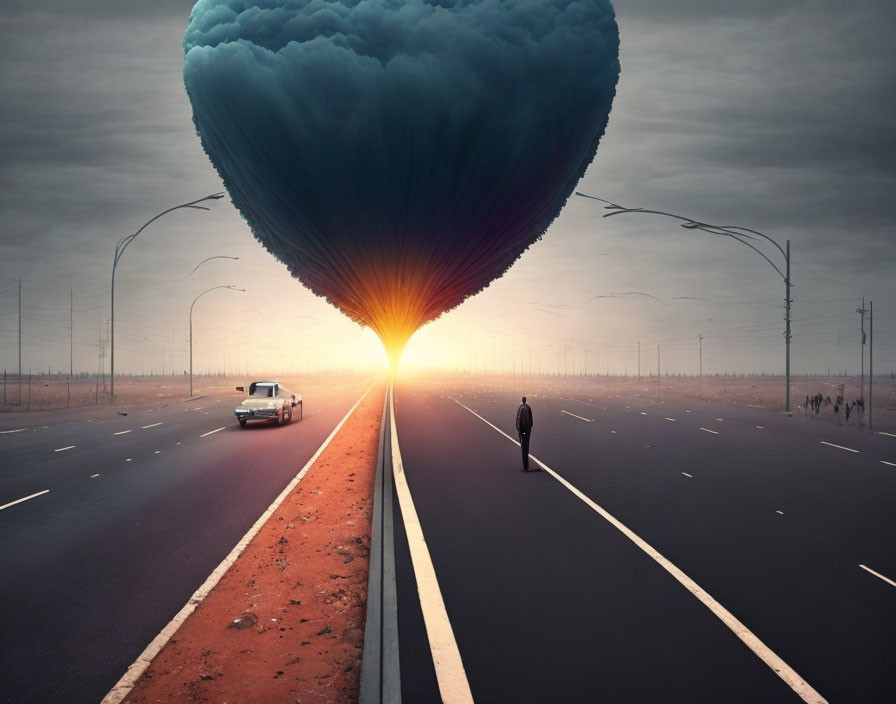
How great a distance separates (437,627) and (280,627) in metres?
1.37

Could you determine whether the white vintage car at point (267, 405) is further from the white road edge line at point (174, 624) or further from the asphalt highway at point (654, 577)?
the white road edge line at point (174, 624)

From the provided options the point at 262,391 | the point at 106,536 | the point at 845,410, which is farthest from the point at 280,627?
the point at 845,410

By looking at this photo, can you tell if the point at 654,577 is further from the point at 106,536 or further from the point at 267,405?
the point at 267,405

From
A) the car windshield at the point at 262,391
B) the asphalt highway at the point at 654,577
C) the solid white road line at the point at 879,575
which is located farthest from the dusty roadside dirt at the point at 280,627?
the car windshield at the point at 262,391

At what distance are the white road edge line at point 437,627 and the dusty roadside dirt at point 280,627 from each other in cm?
60

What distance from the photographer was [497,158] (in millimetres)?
9773

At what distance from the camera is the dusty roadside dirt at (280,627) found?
4410 mm

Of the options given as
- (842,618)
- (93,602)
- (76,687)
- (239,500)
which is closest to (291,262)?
(239,500)

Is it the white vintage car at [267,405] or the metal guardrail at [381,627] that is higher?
the white vintage car at [267,405]

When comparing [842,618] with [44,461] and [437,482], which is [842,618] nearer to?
[437,482]

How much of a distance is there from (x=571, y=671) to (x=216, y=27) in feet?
30.6

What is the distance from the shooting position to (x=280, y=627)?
549 centimetres

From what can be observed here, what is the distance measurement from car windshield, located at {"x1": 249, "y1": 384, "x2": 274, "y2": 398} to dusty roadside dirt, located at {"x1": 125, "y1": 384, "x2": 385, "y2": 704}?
17060 millimetres

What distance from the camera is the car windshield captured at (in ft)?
85.1
